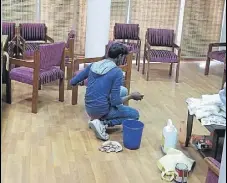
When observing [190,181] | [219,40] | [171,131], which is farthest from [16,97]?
[219,40]

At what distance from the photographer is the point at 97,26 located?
21.9ft

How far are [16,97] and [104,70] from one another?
5.99 ft

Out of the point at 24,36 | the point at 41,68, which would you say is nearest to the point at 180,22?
the point at 24,36

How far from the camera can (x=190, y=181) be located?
3.26 metres

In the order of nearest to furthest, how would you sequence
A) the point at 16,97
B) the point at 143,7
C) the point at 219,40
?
the point at 16,97 < the point at 143,7 < the point at 219,40

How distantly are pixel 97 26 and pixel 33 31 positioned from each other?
109 centimetres

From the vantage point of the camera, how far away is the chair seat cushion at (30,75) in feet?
15.2

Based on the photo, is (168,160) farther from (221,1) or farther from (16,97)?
(221,1)

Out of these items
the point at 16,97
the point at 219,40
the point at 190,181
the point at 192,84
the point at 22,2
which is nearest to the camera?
the point at 190,181

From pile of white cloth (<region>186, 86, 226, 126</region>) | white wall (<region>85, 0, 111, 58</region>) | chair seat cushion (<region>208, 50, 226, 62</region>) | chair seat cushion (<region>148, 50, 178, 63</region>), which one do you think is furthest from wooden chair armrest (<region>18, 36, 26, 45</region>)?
pile of white cloth (<region>186, 86, 226, 126</region>)

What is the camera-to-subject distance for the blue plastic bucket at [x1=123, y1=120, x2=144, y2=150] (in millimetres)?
3744

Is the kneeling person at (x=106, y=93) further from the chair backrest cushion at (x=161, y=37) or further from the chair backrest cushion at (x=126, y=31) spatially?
the chair backrest cushion at (x=126, y=31)

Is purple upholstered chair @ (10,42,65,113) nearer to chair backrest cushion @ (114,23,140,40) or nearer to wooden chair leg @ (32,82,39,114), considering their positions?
wooden chair leg @ (32,82,39,114)

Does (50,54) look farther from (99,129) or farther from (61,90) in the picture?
(99,129)
